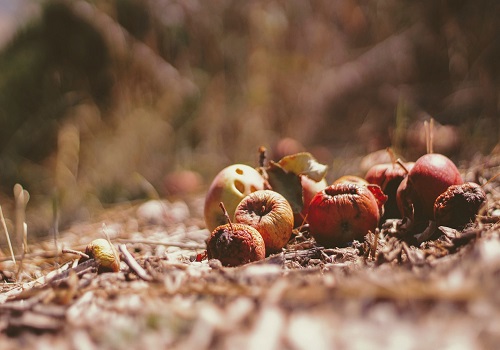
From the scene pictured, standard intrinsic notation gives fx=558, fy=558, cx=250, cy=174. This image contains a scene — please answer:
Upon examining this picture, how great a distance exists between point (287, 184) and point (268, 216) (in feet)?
1.14

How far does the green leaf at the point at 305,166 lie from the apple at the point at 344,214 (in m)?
0.20

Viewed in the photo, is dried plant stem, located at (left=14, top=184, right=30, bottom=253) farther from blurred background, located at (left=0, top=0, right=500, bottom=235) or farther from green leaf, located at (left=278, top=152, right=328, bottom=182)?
blurred background, located at (left=0, top=0, right=500, bottom=235)

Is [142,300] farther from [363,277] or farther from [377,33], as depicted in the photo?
[377,33]

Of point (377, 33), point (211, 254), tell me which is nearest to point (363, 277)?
point (211, 254)

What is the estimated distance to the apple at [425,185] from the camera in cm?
223

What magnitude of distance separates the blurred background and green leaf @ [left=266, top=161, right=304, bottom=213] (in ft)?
7.18

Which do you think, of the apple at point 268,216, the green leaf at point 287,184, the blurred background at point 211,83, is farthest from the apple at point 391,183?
the blurred background at point 211,83

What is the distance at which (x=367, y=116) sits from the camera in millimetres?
5551

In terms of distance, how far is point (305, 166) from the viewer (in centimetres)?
248

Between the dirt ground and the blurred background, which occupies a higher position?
the blurred background

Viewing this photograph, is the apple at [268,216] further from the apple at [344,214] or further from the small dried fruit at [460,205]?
the small dried fruit at [460,205]

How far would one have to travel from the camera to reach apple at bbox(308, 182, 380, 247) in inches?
86.4

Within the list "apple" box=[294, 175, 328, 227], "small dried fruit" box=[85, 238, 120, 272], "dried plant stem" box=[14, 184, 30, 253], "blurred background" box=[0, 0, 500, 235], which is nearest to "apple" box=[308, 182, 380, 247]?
"apple" box=[294, 175, 328, 227]

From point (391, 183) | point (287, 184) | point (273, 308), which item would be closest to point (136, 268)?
point (273, 308)
